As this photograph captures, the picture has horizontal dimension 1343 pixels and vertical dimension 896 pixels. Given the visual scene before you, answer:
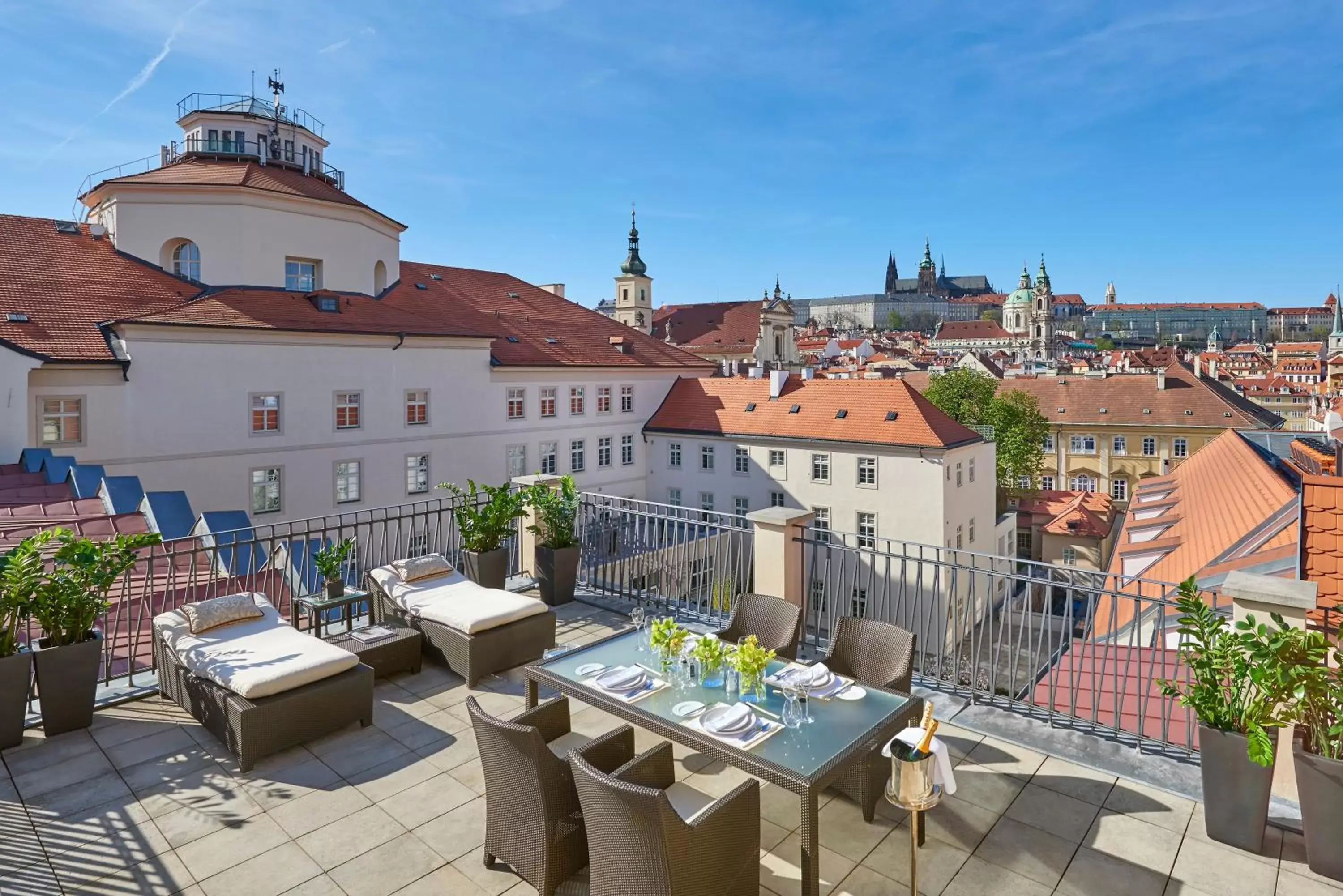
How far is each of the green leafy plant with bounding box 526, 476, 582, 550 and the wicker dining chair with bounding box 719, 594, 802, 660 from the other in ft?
10.2

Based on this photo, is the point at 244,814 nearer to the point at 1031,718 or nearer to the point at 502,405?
the point at 1031,718

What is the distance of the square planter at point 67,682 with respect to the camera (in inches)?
193

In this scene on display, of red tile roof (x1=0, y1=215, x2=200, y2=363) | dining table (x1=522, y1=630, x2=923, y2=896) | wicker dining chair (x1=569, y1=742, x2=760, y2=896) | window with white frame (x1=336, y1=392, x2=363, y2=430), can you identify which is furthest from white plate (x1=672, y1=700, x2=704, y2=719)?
window with white frame (x1=336, y1=392, x2=363, y2=430)

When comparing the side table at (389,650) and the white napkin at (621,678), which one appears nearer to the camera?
the white napkin at (621,678)

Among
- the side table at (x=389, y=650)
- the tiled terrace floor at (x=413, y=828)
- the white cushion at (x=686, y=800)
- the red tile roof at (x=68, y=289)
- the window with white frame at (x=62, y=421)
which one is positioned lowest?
the tiled terrace floor at (x=413, y=828)

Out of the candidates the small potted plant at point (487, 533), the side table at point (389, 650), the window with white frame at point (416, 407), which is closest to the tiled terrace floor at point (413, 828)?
the side table at point (389, 650)

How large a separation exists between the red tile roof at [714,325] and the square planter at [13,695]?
214ft

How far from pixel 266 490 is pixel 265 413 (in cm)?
243

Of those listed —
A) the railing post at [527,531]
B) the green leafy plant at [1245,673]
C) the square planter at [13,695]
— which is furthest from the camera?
the railing post at [527,531]

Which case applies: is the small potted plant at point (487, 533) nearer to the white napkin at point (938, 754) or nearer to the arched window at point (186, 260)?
the white napkin at point (938, 754)

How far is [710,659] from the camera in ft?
13.7

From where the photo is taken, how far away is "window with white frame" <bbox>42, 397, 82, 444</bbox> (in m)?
19.6

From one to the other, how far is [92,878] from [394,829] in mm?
1386

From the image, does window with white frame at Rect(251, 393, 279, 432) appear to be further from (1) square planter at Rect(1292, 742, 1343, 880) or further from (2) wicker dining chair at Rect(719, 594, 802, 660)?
(1) square planter at Rect(1292, 742, 1343, 880)
